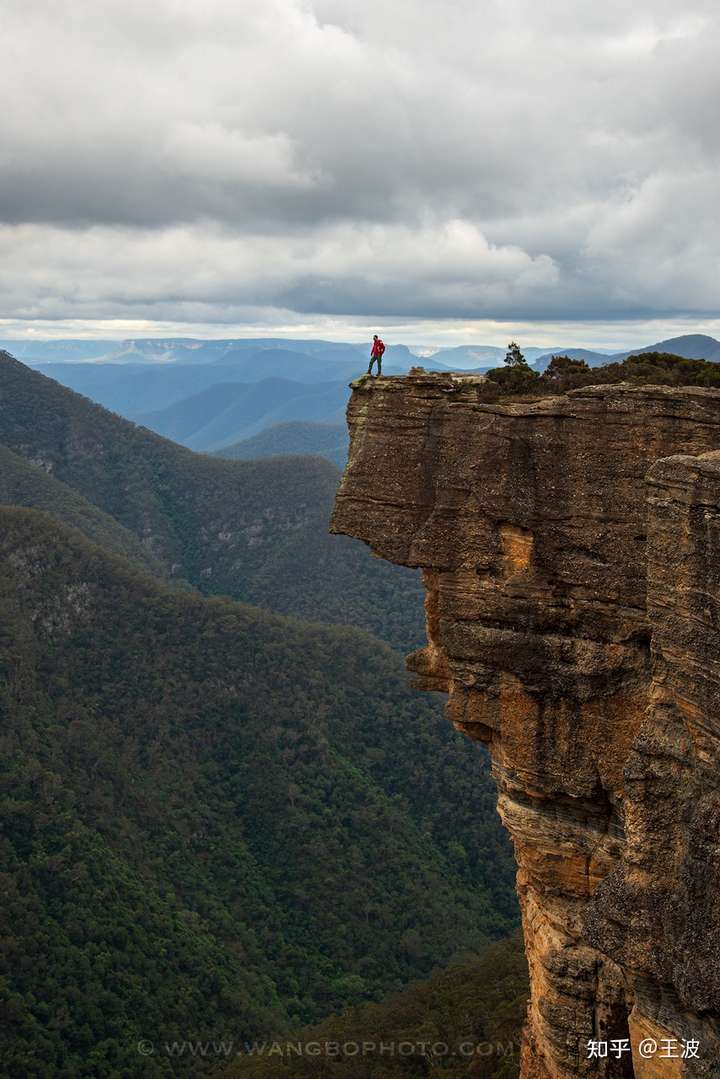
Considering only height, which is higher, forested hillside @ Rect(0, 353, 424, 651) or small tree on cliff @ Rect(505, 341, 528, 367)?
small tree on cliff @ Rect(505, 341, 528, 367)

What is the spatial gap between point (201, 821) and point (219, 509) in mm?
104560

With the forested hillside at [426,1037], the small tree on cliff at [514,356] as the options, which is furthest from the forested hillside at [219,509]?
the small tree on cliff at [514,356]

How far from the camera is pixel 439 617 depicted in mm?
19500

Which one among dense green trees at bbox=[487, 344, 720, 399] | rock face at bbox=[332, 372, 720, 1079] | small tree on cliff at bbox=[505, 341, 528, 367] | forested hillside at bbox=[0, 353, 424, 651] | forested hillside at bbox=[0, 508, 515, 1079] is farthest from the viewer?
forested hillside at bbox=[0, 353, 424, 651]

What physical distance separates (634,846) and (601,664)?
4587 millimetres

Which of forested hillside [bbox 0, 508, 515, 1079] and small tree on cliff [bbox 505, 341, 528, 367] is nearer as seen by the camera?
small tree on cliff [bbox 505, 341, 528, 367]

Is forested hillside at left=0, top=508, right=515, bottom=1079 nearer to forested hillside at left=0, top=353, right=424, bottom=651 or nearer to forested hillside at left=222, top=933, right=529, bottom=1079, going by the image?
forested hillside at left=222, top=933, right=529, bottom=1079

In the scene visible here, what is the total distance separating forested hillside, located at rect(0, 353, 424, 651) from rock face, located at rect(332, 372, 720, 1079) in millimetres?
110443

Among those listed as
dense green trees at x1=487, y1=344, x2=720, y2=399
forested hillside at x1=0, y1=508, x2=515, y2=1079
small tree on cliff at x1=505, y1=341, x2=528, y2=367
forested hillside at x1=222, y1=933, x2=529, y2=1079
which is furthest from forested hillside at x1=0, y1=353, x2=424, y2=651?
dense green trees at x1=487, y1=344, x2=720, y2=399

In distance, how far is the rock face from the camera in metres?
12.8

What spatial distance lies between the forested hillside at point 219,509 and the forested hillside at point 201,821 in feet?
143

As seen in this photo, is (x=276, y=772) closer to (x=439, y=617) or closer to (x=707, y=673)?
(x=439, y=617)

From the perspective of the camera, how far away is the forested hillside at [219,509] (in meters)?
144

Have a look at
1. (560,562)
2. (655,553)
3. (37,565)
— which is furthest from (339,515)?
(37,565)
